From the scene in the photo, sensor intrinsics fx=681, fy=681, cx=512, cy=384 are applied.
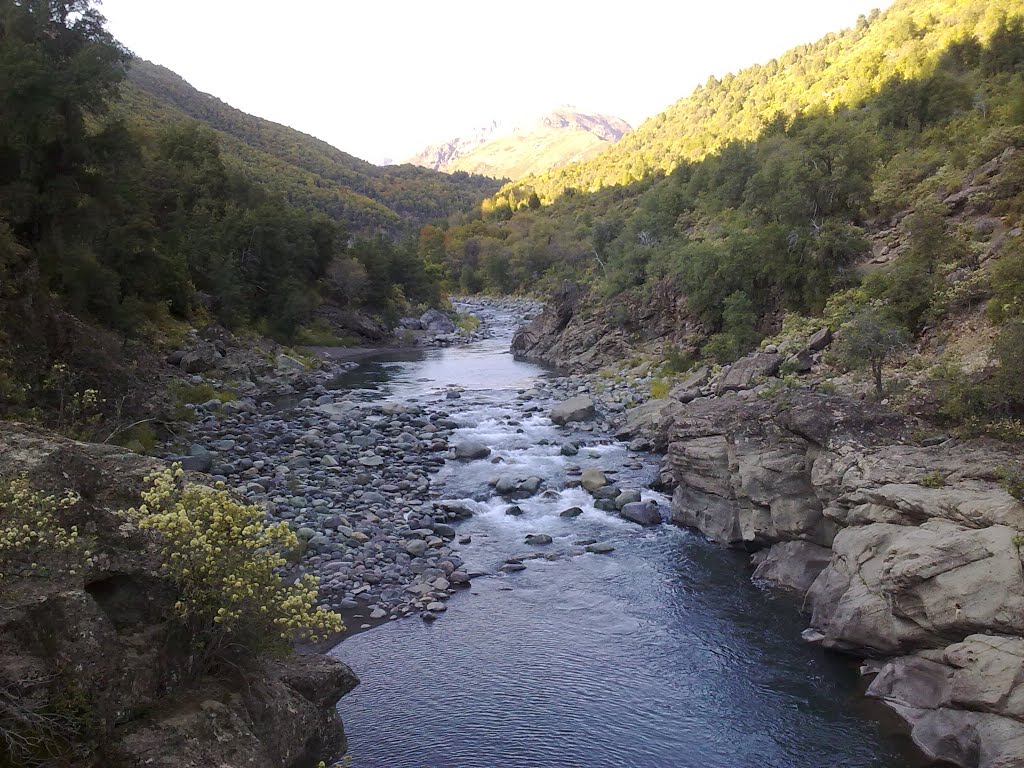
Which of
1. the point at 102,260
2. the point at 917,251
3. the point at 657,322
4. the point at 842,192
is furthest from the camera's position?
the point at 657,322

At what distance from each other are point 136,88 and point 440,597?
376 feet

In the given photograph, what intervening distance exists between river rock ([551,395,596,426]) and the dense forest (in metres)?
15.6

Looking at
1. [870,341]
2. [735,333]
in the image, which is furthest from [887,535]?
[735,333]

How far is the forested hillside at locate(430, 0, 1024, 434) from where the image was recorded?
20.5 metres

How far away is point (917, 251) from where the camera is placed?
69.8 feet

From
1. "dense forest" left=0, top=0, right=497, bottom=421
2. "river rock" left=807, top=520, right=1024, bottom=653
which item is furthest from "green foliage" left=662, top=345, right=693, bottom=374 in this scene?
"dense forest" left=0, top=0, right=497, bottom=421

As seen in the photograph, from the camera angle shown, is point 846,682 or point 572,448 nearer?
point 846,682

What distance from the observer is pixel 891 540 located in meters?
11.5

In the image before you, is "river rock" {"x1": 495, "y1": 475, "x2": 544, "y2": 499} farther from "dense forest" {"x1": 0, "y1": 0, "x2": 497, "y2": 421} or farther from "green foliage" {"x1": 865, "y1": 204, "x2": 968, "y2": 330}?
"green foliage" {"x1": 865, "y1": 204, "x2": 968, "y2": 330}

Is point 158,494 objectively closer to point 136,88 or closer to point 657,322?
point 657,322

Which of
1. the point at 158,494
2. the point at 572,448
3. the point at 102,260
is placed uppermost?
the point at 102,260

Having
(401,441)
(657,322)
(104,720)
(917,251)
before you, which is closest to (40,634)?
(104,720)

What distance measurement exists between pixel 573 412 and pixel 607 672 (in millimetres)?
16356

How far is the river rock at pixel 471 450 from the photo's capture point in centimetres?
2292
